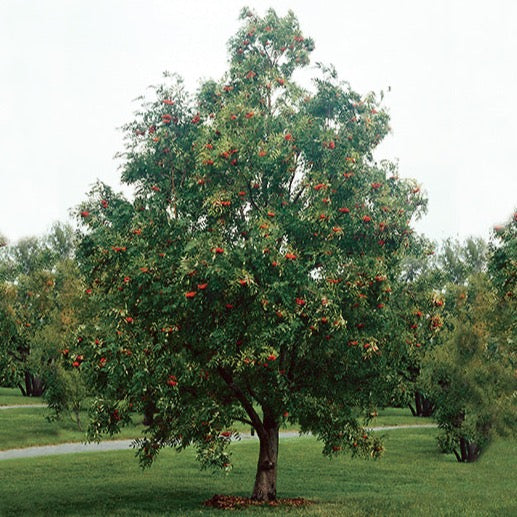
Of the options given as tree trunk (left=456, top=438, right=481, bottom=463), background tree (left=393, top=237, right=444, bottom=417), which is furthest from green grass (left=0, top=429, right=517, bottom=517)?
background tree (left=393, top=237, right=444, bottom=417)

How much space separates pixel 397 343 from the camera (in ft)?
56.9

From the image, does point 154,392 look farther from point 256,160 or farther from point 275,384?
point 256,160

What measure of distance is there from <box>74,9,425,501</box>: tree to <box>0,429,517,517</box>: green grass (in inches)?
87.2

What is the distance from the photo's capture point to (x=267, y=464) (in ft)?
61.3

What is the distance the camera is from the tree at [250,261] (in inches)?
587

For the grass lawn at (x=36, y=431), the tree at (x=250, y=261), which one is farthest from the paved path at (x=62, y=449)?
the tree at (x=250, y=261)

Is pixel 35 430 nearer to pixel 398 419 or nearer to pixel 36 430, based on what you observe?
pixel 36 430

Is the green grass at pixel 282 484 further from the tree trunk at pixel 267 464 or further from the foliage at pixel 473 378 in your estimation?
the foliage at pixel 473 378

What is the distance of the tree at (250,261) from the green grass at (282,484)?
2.21m

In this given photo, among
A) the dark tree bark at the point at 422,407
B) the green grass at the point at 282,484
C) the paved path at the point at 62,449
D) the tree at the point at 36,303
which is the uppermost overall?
the tree at the point at 36,303

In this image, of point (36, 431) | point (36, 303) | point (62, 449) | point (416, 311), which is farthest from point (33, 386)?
point (416, 311)

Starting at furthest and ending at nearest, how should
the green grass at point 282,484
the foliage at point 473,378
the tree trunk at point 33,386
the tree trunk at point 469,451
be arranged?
the tree trunk at point 33,386
the tree trunk at point 469,451
the foliage at point 473,378
the green grass at point 282,484

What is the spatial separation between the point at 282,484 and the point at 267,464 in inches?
253

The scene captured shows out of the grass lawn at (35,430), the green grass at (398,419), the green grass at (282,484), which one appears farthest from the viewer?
the green grass at (398,419)
